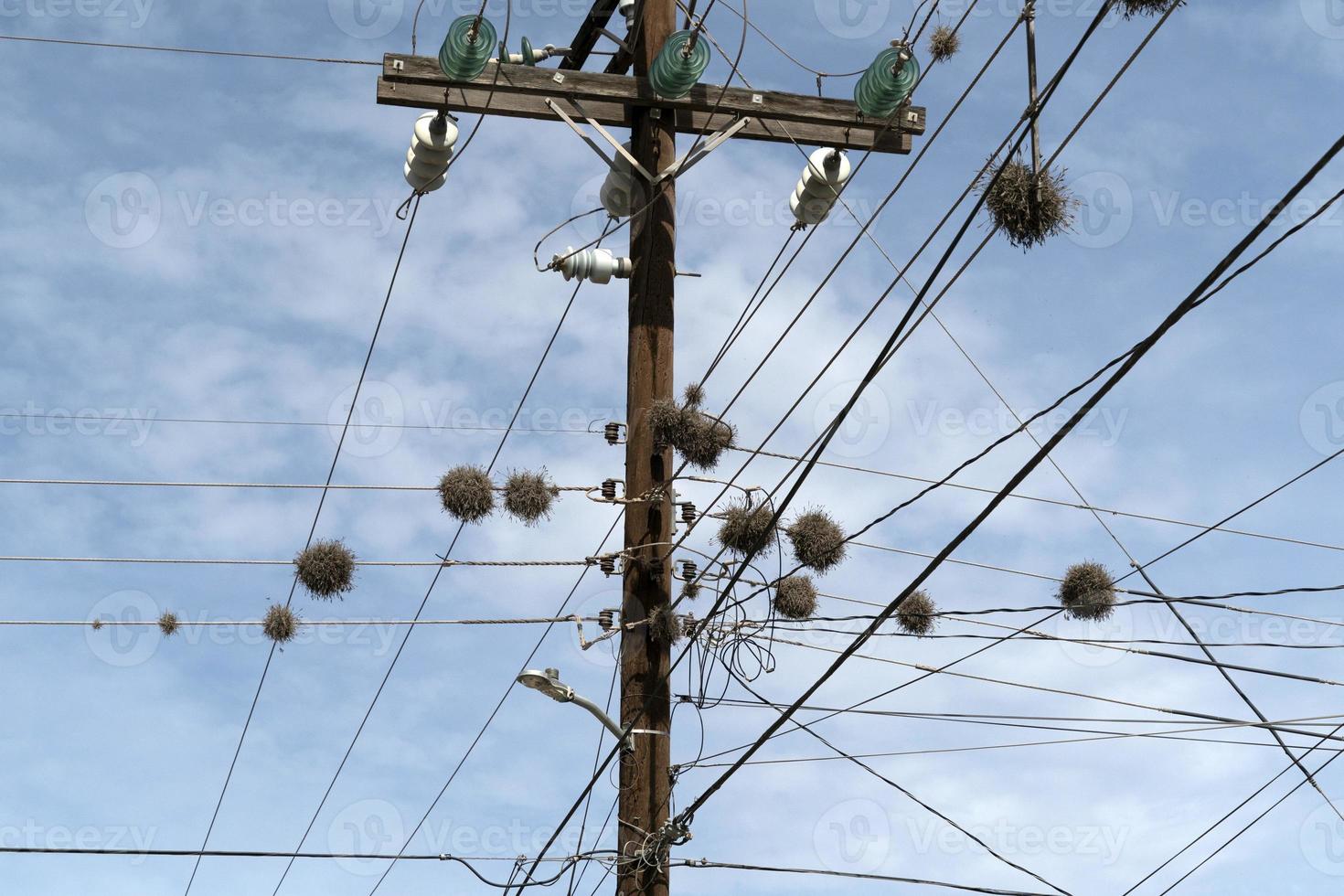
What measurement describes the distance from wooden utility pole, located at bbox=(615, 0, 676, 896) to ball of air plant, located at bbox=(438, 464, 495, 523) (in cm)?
103

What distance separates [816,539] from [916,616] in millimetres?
1525

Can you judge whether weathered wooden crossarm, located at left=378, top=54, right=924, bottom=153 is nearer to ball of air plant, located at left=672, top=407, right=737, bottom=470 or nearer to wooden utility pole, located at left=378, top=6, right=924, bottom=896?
wooden utility pole, located at left=378, top=6, right=924, bottom=896

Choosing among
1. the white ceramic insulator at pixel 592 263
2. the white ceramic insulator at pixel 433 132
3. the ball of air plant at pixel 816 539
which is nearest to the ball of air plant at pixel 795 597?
the ball of air plant at pixel 816 539

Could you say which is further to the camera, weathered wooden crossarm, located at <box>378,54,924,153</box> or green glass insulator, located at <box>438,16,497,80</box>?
weathered wooden crossarm, located at <box>378,54,924,153</box>

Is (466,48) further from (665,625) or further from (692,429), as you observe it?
(665,625)

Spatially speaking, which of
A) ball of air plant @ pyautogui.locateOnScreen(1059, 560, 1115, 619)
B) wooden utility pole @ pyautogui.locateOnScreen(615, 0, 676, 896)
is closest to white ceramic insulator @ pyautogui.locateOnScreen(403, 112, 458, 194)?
wooden utility pole @ pyautogui.locateOnScreen(615, 0, 676, 896)

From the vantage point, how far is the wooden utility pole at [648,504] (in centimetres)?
988

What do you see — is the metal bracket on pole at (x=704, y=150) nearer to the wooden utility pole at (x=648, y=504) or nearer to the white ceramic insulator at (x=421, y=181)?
the wooden utility pole at (x=648, y=504)

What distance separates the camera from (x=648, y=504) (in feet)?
33.9

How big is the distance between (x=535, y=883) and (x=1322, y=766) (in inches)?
210

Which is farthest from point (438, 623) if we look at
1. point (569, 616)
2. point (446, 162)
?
point (446, 162)

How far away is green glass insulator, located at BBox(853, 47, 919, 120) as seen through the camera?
1016cm

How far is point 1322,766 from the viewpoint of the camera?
959 cm

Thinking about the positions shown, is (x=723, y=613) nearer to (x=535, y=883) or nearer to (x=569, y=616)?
(x=569, y=616)
